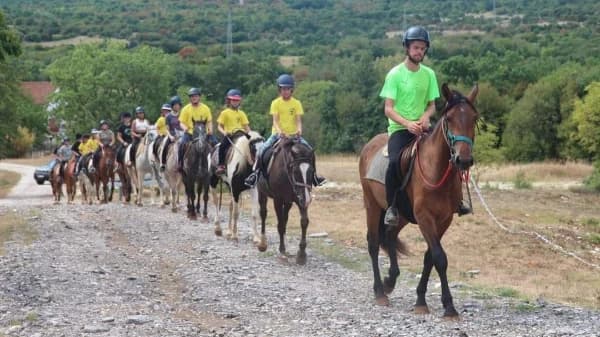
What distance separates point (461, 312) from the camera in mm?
11234

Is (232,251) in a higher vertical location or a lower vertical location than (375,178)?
lower

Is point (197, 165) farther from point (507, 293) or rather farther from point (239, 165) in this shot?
point (507, 293)

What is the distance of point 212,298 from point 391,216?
8.21 ft

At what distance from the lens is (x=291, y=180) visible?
53.0ft

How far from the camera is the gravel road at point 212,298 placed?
10367 mm

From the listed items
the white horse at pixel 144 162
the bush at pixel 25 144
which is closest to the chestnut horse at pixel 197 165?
the white horse at pixel 144 162

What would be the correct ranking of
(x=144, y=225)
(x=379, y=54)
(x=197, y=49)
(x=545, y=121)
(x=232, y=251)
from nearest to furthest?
(x=232, y=251) → (x=144, y=225) → (x=545, y=121) → (x=379, y=54) → (x=197, y=49)

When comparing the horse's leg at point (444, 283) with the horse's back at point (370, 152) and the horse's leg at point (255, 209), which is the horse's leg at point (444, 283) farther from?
the horse's leg at point (255, 209)

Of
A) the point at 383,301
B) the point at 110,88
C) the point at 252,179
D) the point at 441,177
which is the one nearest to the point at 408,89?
the point at 441,177

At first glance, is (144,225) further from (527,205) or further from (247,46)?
(247,46)

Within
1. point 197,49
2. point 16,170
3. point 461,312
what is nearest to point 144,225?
point 461,312

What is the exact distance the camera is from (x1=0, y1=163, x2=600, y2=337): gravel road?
10367 mm

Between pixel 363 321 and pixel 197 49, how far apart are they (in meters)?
140

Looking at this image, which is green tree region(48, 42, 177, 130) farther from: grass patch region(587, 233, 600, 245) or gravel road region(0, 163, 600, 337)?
gravel road region(0, 163, 600, 337)
